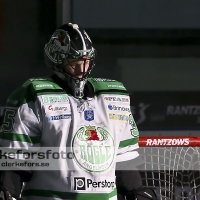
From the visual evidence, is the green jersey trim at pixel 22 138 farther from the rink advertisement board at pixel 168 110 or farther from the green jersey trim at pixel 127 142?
the rink advertisement board at pixel 168 110

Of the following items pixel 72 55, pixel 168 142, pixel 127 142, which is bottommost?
pixel 168 142

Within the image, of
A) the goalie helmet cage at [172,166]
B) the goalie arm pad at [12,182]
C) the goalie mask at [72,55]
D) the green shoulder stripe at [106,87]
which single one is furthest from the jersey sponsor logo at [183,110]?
the goalie arm pad at [12,182]

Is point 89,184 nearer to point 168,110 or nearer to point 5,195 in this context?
point 5,195

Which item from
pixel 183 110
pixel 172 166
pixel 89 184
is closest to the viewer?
pixel 89 184

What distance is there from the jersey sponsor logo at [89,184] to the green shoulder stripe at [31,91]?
15.2 inches

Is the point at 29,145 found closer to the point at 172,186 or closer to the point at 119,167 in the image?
the point at 119,167

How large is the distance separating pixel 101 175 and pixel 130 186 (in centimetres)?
23

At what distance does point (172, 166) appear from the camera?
453 cm

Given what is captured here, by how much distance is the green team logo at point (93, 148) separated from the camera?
10.5ft

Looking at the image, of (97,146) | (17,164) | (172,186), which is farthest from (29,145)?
(172,186)

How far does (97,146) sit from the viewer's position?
128 inches

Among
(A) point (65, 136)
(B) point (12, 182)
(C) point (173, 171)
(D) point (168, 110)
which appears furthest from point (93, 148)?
(D) point (168, 110)

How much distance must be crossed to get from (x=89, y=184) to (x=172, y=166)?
1396mm

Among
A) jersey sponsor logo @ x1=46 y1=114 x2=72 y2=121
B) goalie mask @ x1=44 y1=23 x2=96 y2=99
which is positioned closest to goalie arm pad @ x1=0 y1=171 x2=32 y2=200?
jersey sponsor logo @ x1=46 y1=114 x2=72 y2=121
